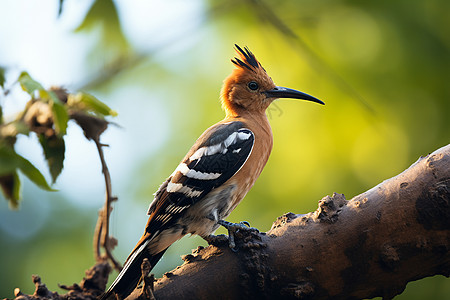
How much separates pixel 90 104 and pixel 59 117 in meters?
0.23

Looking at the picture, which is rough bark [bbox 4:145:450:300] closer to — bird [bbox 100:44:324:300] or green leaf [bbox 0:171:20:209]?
bird [bbox 100:44:324:300]

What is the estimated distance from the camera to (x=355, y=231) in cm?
263

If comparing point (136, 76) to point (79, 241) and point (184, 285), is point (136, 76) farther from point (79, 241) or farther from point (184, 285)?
point (184, 285)

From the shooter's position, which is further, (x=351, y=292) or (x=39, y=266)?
(x=39, y=266)

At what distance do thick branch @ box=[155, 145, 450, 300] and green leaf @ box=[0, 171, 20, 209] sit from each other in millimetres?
1010

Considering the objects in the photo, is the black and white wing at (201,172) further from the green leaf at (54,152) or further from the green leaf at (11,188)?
the green leaf at (11,188)

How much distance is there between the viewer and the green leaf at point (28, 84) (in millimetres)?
2031

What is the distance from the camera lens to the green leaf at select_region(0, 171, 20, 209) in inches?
77.2

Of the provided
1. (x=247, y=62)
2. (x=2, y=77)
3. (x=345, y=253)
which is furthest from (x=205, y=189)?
(x=2, y=77)

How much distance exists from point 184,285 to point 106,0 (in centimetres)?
179

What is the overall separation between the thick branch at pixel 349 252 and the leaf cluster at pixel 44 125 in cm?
98

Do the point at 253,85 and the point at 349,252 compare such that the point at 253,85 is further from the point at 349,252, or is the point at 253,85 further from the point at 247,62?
the point at 349,252

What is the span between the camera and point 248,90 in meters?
4.84

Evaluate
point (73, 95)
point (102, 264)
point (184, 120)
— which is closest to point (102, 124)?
point (73, 95)
